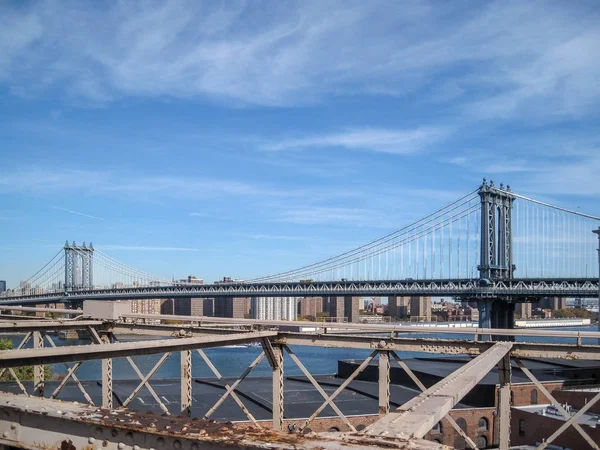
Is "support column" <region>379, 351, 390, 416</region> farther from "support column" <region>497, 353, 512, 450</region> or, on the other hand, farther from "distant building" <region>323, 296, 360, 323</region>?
"distant building" <region>323, 296, 360, 323</region>

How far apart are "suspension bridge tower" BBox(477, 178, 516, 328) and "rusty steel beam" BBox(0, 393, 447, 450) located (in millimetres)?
54882

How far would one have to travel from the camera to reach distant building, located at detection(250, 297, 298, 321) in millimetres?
106312

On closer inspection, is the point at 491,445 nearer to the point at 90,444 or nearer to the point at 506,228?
the point at 90,444

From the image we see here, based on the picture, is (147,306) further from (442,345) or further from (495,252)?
(442,345)

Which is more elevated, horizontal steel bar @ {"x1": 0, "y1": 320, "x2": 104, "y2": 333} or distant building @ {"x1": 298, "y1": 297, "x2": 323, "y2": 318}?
horizontal steel bar @ {"x1": 0, "y1": 320, "x2": 104, "y2": 333}

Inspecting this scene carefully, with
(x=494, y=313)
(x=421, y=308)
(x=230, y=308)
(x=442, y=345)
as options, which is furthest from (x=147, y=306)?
(x=442, y=345)

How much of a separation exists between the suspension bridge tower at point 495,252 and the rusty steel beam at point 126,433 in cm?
5488

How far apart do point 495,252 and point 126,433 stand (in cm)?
6024

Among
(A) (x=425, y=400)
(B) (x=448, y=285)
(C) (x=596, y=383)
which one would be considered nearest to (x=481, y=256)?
(B) (x=448, y=285)

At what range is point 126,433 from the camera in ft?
6.95

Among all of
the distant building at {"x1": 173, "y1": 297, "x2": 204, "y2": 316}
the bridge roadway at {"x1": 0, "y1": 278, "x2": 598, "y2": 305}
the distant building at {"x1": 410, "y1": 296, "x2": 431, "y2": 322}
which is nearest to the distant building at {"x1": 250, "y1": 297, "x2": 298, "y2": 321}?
the distant building at {"x1": 173, "y1": 297, "x2": 204, "y2": 316}

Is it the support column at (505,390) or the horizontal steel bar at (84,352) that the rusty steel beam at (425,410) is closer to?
the horizontal steel bar at (84,352)

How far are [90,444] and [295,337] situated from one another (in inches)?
250

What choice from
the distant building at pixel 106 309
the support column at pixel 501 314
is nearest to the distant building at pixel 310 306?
the support column at pixel 501 314
